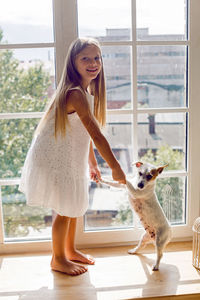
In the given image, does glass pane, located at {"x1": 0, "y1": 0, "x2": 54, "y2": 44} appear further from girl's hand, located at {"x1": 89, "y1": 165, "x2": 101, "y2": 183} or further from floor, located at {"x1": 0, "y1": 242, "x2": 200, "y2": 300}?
floor, located at {"x1": 0, "y1": 242, "x2": 200, "y2": 300}

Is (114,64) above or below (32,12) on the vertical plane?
below

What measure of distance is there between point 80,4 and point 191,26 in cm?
59

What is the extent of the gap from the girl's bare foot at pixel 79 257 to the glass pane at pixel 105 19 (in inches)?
44.4

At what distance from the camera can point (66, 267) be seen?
5.58 feet

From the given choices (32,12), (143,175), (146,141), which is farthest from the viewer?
(146,141)

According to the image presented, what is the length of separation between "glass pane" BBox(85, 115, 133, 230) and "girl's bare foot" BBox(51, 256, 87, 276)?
312mm

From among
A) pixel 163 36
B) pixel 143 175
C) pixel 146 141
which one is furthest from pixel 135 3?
pixel 143 175

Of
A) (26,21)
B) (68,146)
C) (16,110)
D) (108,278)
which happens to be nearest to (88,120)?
(68,146)

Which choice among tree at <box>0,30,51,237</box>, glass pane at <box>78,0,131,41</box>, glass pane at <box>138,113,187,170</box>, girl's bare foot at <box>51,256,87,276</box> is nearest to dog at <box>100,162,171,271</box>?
glass pane at <box>138,113,187,170</box>

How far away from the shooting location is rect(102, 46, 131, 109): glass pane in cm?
184

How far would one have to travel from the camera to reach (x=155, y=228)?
1.68 m

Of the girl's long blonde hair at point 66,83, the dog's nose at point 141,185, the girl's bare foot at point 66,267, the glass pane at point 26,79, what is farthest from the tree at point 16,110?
the dog's nose at point 141,185

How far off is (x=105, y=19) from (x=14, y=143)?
814mm

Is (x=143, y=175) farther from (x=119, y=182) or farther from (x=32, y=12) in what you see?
(x=32, y=12)
